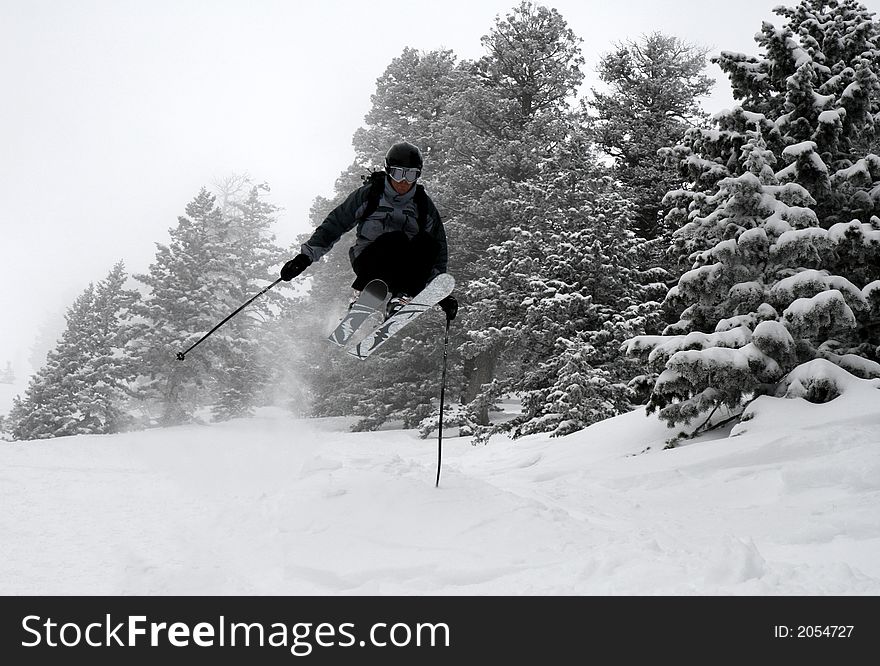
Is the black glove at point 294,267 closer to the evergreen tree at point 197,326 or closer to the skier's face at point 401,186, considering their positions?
the skier's face at point 401,186

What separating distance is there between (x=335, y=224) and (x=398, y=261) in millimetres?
813

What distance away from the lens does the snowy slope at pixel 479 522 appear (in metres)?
3.29

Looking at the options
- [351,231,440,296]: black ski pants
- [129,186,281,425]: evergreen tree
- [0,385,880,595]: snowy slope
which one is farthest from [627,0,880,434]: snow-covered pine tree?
[129,186,281,425]: evergreen tree

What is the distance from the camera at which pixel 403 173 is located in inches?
235

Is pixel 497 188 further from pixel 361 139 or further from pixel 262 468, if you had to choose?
pixel 262 468

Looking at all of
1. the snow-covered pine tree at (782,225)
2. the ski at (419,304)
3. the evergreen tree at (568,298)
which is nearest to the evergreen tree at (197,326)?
the evergreen tree at (568,298)

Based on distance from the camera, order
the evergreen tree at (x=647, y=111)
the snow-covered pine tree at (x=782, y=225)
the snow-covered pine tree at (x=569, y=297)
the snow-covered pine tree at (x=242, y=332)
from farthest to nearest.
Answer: the snow-covered pine tree at (x=242, y=332) → the evergreen tree at (x=647, y=111) → the snow-covered pine tree at (x=569, y=297) → the snow-covered pine tree at (x=782, y=225)

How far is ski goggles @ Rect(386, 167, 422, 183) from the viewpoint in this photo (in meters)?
→ 5.96

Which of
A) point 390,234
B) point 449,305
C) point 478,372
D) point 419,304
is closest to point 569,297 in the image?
point 449,305

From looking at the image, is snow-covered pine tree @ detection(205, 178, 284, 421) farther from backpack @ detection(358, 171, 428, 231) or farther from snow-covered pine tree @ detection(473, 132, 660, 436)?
backpack @ detection(358, 171, 428, 231)

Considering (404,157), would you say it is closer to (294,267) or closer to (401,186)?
(401,186)

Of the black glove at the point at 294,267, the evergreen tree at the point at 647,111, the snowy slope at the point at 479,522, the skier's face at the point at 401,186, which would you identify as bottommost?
the snowy slope at the point at 479,522

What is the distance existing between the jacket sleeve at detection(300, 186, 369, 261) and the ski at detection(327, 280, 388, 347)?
2.15 ft

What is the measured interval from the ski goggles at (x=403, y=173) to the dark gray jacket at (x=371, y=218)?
168 mm
